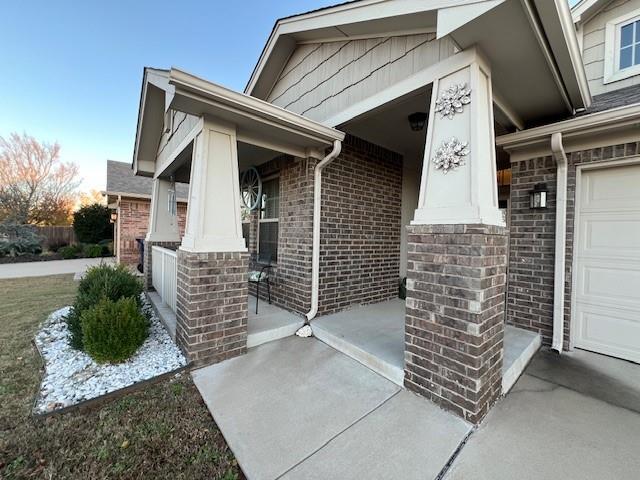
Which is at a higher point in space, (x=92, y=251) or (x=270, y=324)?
(x=92, y=251)

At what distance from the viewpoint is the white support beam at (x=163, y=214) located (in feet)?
21.2

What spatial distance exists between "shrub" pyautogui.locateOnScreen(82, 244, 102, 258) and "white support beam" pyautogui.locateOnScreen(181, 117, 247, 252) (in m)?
15.4

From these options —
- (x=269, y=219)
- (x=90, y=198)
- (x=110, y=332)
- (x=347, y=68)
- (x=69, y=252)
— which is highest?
(x=90, y=198)

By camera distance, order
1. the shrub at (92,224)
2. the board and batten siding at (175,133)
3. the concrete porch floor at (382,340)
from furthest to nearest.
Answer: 1. the shrub at (92,224)
2. the board and batten siding at (175,133)
3. the concrete porch floor at (382,340)

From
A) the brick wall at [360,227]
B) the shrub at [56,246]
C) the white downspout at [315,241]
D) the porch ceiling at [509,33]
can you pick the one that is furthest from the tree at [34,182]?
the porch ceiling at [509,33]

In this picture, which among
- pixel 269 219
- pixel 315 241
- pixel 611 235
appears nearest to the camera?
pixel 611 235

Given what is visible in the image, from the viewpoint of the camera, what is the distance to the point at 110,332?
10.0 ft

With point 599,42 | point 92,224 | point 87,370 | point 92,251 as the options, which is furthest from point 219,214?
point 92,224

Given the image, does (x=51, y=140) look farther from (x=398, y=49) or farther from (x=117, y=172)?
(x=398, y=49)

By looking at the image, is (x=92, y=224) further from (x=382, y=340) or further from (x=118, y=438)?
(x=382, y=340)

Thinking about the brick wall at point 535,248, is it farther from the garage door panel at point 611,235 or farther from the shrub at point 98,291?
the shrub at point 98,291

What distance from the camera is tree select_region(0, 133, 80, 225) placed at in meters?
16.5

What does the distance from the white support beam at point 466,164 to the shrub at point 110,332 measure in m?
3.33

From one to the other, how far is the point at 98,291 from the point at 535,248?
591cm
